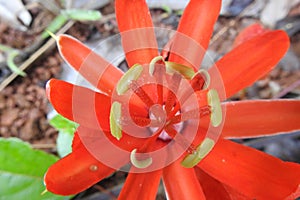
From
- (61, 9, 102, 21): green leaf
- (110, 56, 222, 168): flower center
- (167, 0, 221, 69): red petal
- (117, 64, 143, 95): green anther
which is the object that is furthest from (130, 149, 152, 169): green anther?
(61, 9, 102, 21): green leaf

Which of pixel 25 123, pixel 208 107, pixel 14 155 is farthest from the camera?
pixel 25 123

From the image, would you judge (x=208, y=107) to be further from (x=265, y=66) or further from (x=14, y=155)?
(x=14, y=155)

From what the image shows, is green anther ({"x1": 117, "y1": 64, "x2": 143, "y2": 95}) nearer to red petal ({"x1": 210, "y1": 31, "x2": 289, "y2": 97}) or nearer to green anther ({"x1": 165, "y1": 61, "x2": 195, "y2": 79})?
green anther ({"x1": 165, "y1": 61, "x2": 195, "y2": 79})

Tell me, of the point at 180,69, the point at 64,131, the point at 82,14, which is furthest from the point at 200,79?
the point at 82,14

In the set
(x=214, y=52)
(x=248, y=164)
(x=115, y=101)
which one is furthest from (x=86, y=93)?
(x=214, y=52)

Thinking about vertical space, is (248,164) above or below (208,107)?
below

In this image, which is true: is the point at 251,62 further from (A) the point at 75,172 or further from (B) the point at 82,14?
(B) the point at 82,14
